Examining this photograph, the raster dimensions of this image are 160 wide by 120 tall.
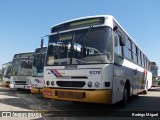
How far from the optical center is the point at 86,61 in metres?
8.35

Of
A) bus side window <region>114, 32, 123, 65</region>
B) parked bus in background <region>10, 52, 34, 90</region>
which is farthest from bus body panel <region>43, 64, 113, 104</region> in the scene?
parked bus in background <region>10, 52, 34, 90</region>

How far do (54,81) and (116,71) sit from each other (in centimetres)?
226

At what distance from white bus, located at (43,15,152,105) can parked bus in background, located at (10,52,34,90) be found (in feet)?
26.7

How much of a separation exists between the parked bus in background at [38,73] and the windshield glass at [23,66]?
273 cm

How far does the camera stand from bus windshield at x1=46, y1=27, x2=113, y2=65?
821 centimetres

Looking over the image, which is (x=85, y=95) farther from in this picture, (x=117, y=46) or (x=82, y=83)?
(x=117, y=46)

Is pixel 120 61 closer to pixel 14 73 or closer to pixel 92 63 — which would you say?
pixel 92 63

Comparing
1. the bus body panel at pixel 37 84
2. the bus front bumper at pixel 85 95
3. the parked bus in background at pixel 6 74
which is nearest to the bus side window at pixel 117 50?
the bus front bumper at pixel 85 95

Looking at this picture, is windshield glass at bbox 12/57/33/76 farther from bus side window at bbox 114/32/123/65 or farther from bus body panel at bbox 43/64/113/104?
bus side window at bbox 114/32/123/65

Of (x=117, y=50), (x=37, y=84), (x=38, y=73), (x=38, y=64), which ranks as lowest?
(x=37, y=84)

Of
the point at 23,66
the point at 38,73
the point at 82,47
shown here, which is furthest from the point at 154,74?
the point at 82,47

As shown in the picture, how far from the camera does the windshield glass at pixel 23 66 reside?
17.7 meters

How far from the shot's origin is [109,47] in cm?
820

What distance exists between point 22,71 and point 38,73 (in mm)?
4242
